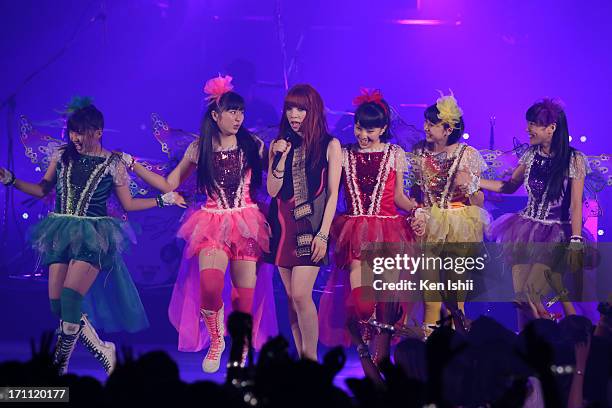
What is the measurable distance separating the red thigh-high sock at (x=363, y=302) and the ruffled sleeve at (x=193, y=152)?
158cm

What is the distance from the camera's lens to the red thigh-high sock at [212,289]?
259 inches

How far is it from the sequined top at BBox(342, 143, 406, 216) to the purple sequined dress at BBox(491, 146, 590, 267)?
99 centimetres

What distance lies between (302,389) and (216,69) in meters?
5.16

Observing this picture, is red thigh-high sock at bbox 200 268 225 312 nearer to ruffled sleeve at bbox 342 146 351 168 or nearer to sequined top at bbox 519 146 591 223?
ruffled sleeve at bbox 342 146 351 168

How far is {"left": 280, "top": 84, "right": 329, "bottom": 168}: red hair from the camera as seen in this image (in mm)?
6699

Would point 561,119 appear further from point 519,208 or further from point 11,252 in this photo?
point 11,252

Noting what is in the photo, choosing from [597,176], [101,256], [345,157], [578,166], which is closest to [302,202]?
[345,157]

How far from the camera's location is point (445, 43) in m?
7.48

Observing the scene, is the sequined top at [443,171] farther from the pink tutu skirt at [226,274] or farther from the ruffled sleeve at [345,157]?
the pink tutu skirt at [226,274]

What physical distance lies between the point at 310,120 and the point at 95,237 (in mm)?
1830

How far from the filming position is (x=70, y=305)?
646cm

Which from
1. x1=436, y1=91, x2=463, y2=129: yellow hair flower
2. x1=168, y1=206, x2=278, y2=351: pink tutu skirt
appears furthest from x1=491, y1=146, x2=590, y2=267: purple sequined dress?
x1=168, y1=206, x2=278, y2=351: pink tutu skirt

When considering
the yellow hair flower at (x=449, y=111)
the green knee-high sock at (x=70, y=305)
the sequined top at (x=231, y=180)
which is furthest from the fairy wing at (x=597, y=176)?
the green knee-high sock at (x=70, y=305)

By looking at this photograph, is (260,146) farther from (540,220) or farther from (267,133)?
(540,220)
